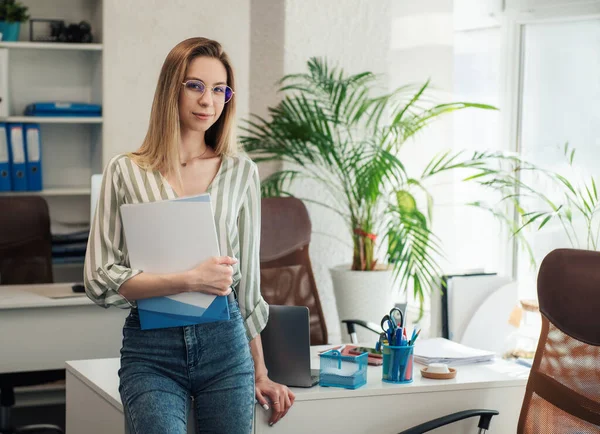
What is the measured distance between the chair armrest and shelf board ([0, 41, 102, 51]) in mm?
3120

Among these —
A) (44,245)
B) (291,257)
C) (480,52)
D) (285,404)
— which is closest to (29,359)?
(44,245)

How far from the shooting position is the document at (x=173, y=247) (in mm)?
1759

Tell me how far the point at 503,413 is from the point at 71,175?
10.4 ft

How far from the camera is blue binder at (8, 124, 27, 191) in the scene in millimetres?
4402

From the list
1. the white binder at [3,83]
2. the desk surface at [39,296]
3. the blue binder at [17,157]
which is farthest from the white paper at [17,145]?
the desk surface at [39,296]

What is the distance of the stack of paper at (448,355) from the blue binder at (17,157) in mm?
2635

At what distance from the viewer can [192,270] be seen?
1.78 m

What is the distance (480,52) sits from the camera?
473 cm

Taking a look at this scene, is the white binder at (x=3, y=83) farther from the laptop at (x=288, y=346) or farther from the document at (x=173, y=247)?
the document at (x=173, y=247)

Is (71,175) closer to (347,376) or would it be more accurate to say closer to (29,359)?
(29,359)

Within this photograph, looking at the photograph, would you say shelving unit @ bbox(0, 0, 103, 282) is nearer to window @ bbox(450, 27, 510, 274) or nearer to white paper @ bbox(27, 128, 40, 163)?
white paper @ bbox(27, 128, 40, 163)

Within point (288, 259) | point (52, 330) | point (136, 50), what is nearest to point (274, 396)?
point (288, 259)

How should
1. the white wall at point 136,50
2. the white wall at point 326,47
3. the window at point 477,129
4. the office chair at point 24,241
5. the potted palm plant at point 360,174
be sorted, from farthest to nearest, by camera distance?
the window at point 477,129
the white wall at point 136,50
the white wall at point 326,47
the potted palm plant at point 360,174
the office chair at point 24,241

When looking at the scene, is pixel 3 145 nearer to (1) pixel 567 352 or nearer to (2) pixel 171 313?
(2) pixel 171 313
